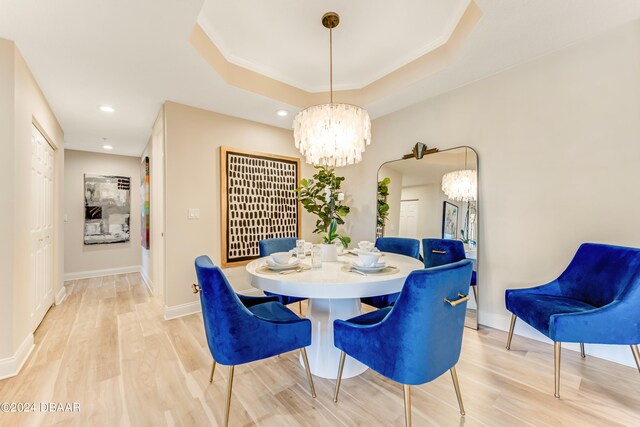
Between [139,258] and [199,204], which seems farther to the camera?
[139,258]

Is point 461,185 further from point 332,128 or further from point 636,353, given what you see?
point 636,353

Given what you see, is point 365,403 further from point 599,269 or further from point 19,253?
point 19,253

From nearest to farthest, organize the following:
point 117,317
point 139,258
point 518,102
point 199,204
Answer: point 518,102, point 117,317, point 199,204, point 139,258

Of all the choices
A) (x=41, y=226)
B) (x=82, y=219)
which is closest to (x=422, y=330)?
(x=41, y=226)

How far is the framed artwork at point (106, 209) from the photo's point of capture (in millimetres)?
4734

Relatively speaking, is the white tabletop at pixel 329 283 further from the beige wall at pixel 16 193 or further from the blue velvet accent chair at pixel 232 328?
the beige wall at pixel 16 193

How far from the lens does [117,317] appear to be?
294 centimetres

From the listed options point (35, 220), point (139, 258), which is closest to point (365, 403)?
point (35, 220)

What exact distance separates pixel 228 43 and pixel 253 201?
1750 millimetres

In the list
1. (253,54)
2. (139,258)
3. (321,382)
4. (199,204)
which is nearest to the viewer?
(321,382)

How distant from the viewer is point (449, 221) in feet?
9.41

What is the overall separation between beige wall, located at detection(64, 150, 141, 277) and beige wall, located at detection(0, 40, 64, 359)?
2.94 metres

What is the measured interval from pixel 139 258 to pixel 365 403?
17.4 ft

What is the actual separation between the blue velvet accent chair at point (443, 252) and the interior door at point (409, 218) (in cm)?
24
